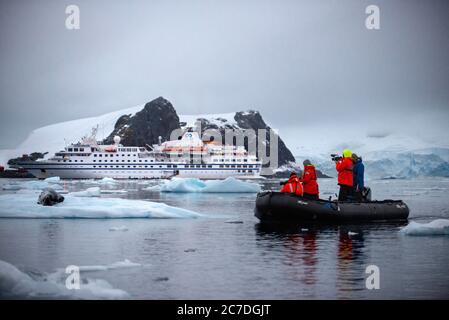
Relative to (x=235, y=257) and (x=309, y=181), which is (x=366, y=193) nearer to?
(x=309, y=181)

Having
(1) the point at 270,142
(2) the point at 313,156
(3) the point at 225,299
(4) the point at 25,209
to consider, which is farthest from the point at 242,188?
(1) the point at 270,142

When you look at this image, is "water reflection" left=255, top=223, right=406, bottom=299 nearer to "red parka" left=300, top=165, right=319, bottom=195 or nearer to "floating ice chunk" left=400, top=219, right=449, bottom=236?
"red parka" left=300, top=165, right=319, bottom=195

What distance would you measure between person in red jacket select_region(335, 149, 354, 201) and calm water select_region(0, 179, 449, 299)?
4.06 feet

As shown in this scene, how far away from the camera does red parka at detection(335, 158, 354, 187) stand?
19016 millimetres

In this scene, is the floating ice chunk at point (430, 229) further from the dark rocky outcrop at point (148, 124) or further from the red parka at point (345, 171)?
the dark rocky outcrop at point (148, 124)

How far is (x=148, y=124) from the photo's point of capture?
176 metres

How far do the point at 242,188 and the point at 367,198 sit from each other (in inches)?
1055

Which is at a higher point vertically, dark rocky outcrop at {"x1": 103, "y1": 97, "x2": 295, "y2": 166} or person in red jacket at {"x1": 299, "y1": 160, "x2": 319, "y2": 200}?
dark rocky outcrop at {"x1": 103, "y1": 97, "x2": 295, "y2": 166}

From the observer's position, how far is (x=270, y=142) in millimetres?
199625

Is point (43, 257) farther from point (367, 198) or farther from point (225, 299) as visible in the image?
point (367, 198)

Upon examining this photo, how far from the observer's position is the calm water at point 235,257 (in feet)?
32.7

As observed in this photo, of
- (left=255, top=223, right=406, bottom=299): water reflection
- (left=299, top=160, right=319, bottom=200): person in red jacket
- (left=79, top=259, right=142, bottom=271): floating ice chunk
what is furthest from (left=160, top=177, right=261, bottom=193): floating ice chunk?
(left=79, top=259, right=142, bottom=271): floating ice chunk

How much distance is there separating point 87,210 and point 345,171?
913cm
